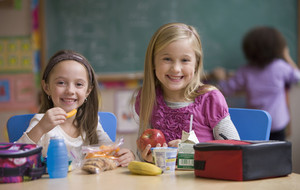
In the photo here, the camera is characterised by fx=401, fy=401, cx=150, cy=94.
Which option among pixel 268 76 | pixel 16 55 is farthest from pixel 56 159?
pixel 16 55

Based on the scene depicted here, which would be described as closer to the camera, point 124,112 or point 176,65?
point 176,65

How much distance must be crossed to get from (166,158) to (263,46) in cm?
271

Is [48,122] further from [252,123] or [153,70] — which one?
[252,123]

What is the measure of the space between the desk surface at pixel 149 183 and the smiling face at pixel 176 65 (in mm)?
609

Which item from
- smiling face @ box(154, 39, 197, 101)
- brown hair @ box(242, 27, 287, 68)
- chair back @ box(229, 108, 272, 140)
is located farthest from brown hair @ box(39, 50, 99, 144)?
brown hair @ box(242, 27, 287, 68)

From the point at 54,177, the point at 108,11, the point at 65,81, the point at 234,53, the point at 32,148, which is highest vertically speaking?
the point at 108,11

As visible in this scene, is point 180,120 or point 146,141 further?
point 180,120

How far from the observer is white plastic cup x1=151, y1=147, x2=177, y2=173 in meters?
1.46

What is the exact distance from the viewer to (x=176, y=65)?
1898 mm

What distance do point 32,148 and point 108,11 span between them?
9.81 ft

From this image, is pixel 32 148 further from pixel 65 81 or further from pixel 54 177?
pixel 65 81

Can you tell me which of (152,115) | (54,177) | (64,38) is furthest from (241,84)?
(54,177)

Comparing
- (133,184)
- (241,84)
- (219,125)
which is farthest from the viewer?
(241,84)

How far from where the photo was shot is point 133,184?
4.17ft
